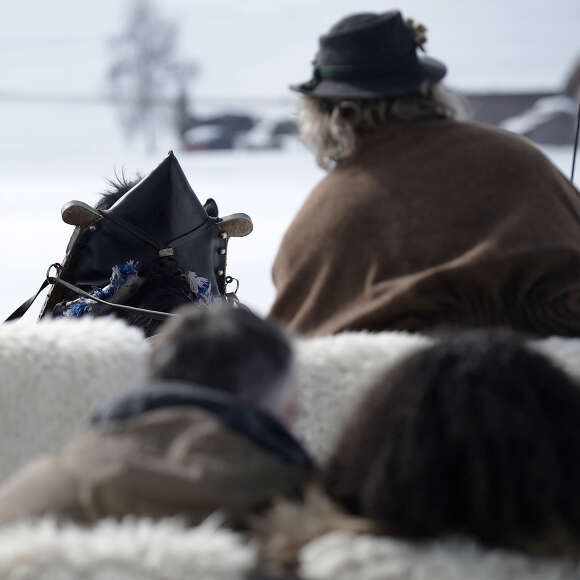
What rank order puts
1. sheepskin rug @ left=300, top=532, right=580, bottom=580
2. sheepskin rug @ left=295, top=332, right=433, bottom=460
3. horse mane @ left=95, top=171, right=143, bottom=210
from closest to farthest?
sheepskin rug @ left=300, top=532, right=580, bottom=580
sheepskin rug @ left=295, top=332, right=433, bottom=460
horse mane @ left=95, top=171, right=143, bottom=210

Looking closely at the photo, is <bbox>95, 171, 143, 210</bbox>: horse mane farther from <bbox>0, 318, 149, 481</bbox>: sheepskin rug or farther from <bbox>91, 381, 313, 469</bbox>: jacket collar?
<bbox>91, 381, 313, 469</bbox>: jacket collar

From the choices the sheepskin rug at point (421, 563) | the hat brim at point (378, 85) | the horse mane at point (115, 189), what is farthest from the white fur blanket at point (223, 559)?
the horse mane at point (115, 189)

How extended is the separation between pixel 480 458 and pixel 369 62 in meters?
1.11

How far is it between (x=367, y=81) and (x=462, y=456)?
109 centimetres

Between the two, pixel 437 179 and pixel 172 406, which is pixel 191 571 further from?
pixel 437 179

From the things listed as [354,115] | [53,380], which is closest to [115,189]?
[354,115]

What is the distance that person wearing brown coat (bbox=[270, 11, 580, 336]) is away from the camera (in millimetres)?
1630

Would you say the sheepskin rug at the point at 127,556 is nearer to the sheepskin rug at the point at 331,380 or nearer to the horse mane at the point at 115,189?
the sheepskin rug at the point at 331,380

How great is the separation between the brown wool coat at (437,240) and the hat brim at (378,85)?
0.08 m

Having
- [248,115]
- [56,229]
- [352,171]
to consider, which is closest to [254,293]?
[56,229]

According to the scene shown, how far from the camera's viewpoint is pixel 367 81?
5.81ft

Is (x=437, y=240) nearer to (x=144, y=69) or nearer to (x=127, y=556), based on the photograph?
(x=127, y=556)

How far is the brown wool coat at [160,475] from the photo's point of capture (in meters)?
0.89

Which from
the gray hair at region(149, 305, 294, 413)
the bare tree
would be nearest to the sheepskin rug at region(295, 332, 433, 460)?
the gray hair at region(149, 305, 294, 413)
